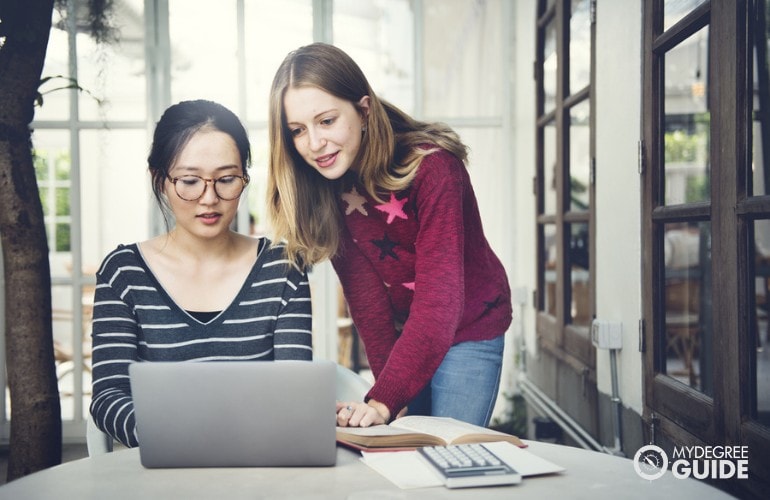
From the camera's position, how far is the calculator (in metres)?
1.06

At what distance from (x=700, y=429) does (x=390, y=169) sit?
977mm

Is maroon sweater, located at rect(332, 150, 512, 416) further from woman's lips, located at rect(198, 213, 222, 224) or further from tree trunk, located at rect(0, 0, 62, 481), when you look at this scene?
tree trunk, located at rect(0, 0, 62, 481)

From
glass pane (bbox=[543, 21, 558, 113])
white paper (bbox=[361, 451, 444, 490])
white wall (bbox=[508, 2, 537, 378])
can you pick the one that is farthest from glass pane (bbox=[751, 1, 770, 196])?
white wall (bbox=[508, 2, 537, 378])

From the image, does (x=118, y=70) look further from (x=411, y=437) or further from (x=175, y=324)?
(x=411, y=437)

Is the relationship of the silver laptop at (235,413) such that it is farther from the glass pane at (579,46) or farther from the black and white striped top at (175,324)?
the glass pane at (579,46)

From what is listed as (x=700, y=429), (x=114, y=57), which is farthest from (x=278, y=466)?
(x=114, y=57)

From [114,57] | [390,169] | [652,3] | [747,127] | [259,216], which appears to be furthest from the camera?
[259,216]

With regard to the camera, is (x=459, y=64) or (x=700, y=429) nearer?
(x=700, y=429)

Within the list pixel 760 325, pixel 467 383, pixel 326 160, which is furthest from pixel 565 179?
pixel 326 160

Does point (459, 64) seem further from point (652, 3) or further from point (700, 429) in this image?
point (700, 429)

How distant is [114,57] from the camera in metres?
3.66

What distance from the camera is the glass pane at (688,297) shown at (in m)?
2.52

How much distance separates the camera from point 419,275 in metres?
1.71

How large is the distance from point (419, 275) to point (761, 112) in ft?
2.79
